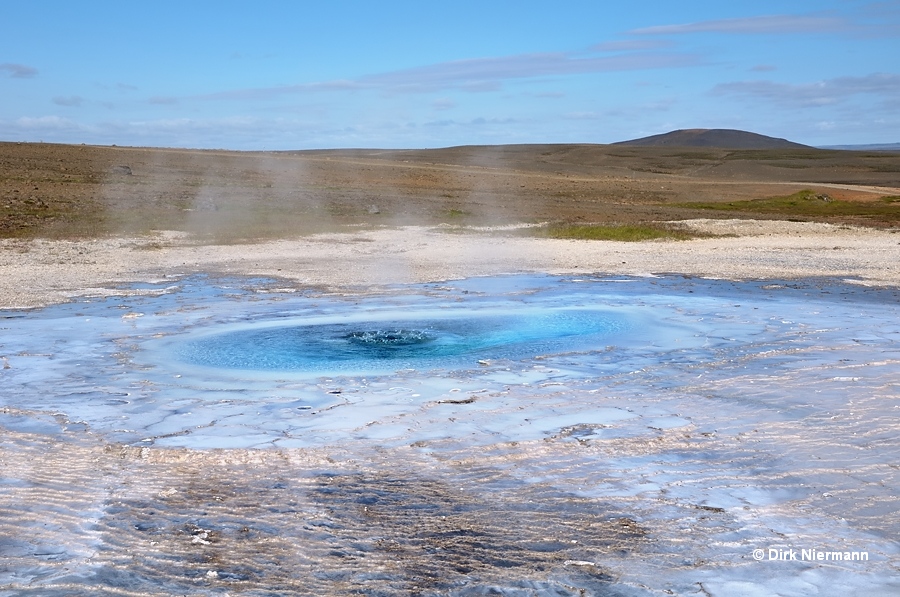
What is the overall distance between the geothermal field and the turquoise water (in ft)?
0.13

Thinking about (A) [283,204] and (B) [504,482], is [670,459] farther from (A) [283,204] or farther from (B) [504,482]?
(A) [283,204]

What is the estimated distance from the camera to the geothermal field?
11.7ft

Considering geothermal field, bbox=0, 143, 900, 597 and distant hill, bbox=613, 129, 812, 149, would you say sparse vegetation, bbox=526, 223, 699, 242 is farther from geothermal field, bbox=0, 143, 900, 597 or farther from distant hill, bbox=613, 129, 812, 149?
distant hill, bbox=613, 129, 812, 149

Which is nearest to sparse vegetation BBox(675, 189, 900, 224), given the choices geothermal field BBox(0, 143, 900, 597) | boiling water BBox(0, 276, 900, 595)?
geothermal field BBox(0, 143, 900, 597)

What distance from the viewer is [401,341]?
7797 millimetres

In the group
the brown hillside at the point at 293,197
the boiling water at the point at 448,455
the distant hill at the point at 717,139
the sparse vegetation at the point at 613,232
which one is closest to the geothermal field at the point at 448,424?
the boiling water at the point at 448,455

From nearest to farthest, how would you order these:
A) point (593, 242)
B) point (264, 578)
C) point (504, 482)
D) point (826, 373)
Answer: point (264, 578)
point (504, 482)
point (826, 373)
point (593, 242)

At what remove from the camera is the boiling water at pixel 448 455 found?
11.6 feet

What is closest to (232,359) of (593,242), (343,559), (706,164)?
(343,559)

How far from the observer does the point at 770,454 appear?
4797mm

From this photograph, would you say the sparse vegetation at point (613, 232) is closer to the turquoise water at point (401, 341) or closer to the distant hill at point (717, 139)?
the turquoise water at point (401, 341)

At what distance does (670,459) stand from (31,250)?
11.7 metres

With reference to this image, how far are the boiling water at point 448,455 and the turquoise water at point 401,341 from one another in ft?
0.13

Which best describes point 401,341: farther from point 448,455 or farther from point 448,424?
point 448,455
